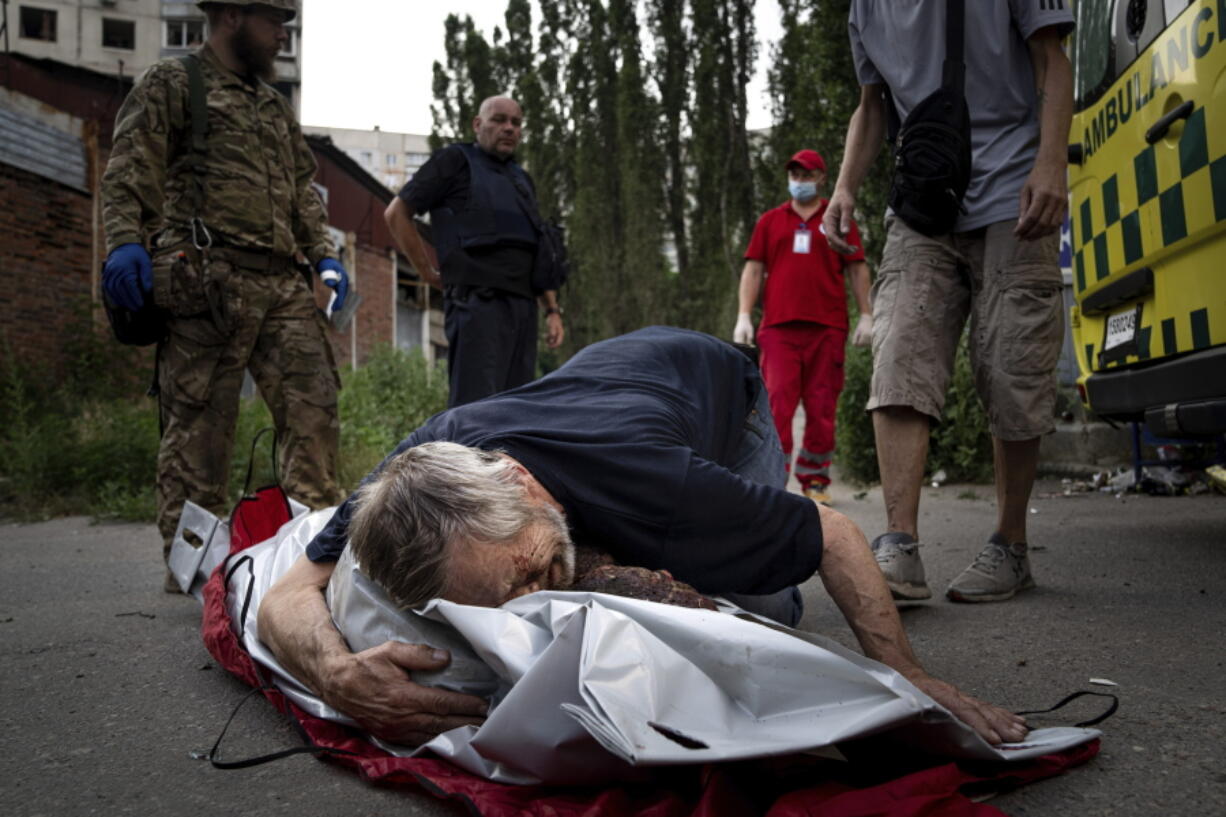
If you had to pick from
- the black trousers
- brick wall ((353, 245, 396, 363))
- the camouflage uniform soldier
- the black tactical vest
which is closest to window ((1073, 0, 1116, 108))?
the black tactical vest

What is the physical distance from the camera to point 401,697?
162 cm

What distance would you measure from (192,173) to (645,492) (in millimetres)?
2605

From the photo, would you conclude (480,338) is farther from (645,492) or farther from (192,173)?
(645,492)

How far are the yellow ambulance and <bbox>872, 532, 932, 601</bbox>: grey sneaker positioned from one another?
2.93 ft

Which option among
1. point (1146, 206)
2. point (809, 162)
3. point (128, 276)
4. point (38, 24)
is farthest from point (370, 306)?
point (1146, 206)

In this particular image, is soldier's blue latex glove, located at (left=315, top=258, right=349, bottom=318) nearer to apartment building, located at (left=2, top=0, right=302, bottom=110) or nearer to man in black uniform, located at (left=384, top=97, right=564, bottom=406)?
man in black uniform, located at (left=384, top=97, right=564, bottom=406)

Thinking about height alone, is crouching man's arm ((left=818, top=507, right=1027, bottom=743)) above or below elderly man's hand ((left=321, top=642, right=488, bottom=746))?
above

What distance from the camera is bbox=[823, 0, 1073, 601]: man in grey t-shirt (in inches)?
108

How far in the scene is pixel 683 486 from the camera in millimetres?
1666

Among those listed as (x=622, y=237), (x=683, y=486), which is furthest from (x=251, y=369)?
(x=622, y=237)

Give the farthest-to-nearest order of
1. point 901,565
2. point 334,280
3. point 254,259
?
1. point 334,280
2. point 254,259
3. point 901,565

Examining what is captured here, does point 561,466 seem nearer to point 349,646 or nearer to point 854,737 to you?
point 349,646

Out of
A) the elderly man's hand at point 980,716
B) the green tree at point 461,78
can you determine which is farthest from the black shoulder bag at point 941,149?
the green tree at point 461,78

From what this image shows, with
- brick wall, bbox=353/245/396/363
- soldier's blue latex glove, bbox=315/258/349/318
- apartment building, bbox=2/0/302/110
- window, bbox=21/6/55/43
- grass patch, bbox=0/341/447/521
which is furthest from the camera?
window, bbox=21/6/55/43
